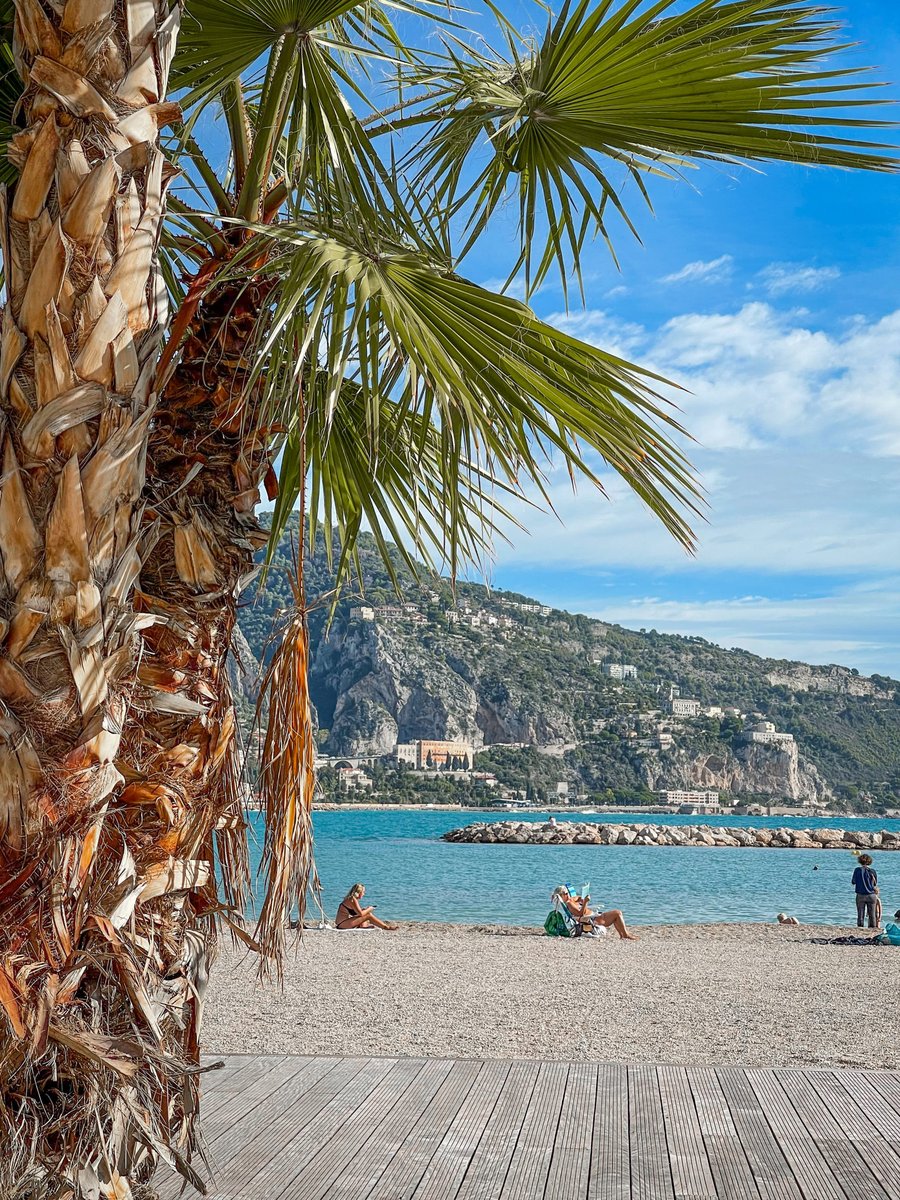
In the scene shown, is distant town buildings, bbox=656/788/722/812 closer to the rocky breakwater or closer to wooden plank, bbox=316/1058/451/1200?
the rocky breakwater

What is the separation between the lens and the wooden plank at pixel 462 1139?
2.86 meters

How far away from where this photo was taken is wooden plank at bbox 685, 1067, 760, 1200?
2799 millimetres

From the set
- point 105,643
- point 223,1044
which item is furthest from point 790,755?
point 105,643

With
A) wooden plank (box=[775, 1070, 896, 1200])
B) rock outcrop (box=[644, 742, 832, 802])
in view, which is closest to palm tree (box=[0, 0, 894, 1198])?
wooden plank (box=[775, 1070, 896, 1200])

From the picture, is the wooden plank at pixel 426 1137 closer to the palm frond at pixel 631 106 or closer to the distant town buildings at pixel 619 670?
the palm frond at pixel 631 106

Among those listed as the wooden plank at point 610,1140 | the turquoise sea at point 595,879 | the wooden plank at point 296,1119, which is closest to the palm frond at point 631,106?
the turquoise sea at point 595,879

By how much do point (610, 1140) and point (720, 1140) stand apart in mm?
324

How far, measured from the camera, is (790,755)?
77.1 m

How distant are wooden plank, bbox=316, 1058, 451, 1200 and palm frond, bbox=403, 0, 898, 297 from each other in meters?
2.56

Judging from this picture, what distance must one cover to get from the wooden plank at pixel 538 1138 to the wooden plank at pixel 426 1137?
0.77ft

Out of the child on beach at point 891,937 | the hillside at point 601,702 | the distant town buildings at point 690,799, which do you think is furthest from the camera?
the distant town buildings at point 690,799

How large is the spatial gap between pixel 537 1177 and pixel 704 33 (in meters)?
2.89

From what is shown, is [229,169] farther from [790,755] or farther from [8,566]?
[790,755]

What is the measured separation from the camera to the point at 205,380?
2.30 m
